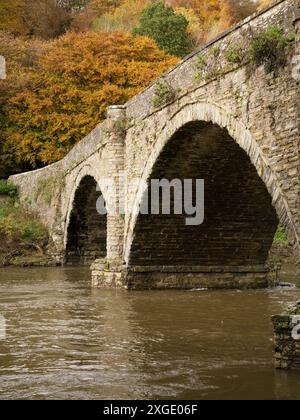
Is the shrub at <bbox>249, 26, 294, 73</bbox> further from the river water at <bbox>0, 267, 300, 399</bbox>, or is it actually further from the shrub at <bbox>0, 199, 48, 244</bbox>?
the shrub at <bbox>0, 199, 48, 244</bbox>

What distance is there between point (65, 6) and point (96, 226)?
28.0m

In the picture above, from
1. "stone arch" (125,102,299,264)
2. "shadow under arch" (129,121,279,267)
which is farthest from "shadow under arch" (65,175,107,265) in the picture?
"stone arch" (125,102,299,264)

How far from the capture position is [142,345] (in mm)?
9664

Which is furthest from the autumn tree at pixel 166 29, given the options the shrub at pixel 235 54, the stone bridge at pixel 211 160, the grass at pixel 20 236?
the shrub at pixel 235 54

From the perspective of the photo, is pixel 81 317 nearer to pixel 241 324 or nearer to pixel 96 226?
pixel 241 324

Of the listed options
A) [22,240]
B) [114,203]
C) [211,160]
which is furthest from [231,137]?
[22,240]

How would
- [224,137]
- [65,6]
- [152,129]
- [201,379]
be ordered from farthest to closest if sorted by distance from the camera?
[65,6]
[152,129]
[224,137]
[201,379]

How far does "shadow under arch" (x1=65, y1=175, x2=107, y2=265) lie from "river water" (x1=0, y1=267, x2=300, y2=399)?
356 inches

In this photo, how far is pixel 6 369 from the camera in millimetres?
8055

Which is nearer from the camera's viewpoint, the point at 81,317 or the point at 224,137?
the point at 81,317

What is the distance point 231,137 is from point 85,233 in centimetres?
1415

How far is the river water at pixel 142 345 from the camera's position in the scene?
7.03m

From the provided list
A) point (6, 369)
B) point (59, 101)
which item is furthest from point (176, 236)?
point (59, 101)

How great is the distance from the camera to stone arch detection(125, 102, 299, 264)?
8.83m
